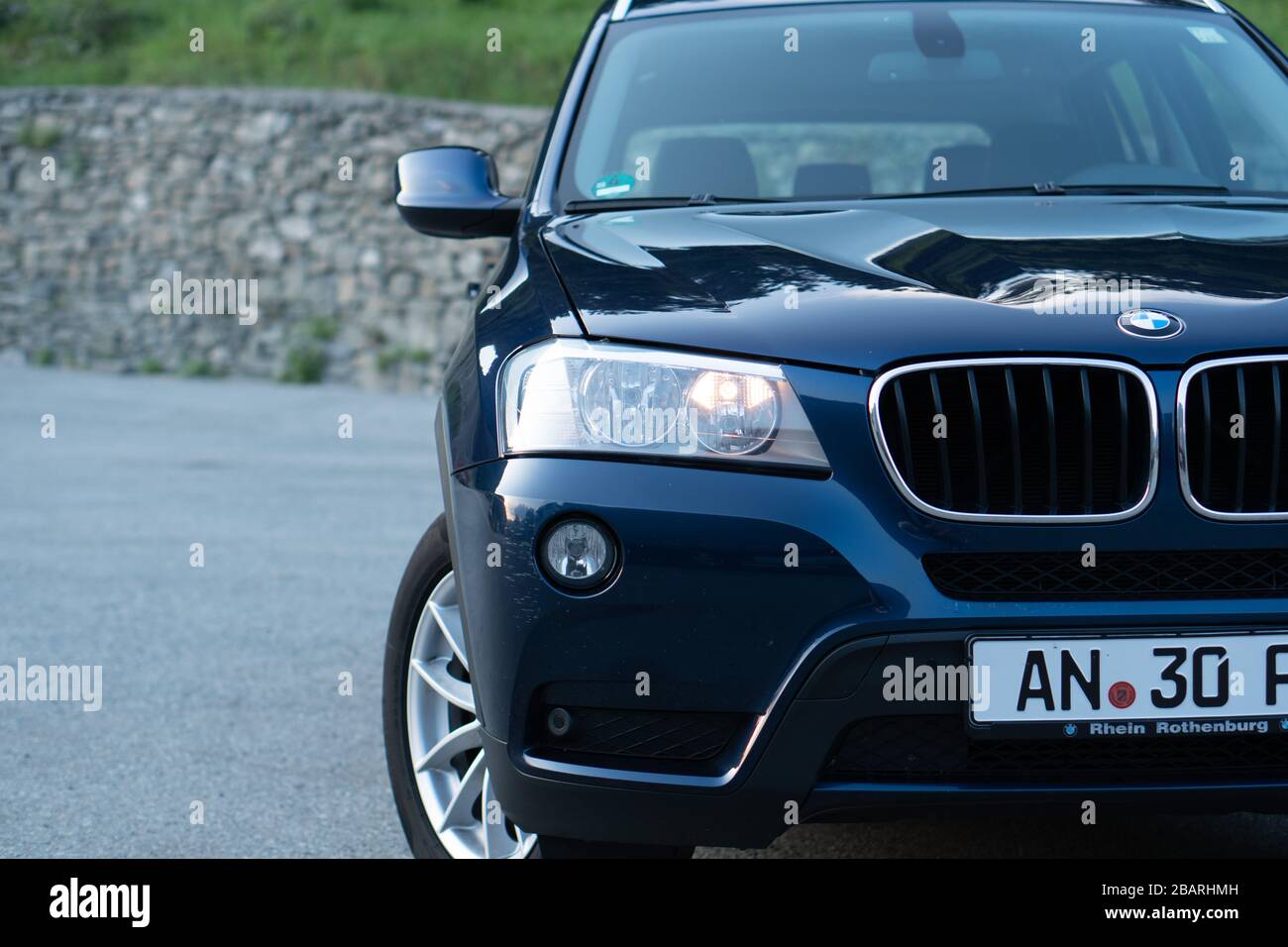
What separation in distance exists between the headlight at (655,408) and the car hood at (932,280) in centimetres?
4

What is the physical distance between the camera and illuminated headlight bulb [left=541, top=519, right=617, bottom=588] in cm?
215

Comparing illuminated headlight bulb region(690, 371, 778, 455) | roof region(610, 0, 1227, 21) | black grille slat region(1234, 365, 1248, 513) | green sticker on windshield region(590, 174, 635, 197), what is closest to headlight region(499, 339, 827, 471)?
illuminated headlight bulb region(690, 371, 778, 455)

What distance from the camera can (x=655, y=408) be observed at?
88.6 inches

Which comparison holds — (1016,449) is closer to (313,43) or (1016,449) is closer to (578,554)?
(578,554)

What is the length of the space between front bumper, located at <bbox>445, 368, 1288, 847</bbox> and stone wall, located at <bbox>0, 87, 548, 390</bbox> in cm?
1387

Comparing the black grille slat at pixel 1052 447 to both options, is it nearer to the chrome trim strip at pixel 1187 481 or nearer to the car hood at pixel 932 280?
the car hood at pixel 932 280

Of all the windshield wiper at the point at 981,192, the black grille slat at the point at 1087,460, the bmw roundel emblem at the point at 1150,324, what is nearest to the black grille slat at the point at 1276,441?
the bmw roundel emblem at the point at 1150,324

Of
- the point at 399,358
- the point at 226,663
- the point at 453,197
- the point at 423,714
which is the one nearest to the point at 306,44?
the point at 399,358

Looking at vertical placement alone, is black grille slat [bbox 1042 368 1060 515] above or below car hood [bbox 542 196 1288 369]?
below

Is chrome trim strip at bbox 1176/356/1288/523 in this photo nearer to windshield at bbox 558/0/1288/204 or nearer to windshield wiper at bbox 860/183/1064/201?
windshield wiper at bbox 860/183/1064/201

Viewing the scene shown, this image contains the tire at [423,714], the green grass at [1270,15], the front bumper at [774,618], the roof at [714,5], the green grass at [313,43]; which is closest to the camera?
the front bumper at [774,618]

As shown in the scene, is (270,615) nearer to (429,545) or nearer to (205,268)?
(429,545)

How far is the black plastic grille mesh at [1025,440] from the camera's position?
215 cm
